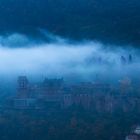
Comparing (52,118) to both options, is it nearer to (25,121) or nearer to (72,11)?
(25,121)

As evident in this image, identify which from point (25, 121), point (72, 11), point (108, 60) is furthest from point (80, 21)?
point (25, 121)

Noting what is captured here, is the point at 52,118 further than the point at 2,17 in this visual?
No

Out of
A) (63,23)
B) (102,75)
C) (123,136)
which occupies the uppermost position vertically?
(63,23)

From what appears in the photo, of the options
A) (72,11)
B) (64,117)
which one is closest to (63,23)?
(72,11)

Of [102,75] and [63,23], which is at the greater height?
[63,23]


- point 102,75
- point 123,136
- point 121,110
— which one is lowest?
point 123,136

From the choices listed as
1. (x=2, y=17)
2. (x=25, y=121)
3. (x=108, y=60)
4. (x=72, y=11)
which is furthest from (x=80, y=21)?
(x=25, y=121)

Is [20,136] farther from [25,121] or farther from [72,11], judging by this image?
[72,11]

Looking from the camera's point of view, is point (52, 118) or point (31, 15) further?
point (31, 15)
